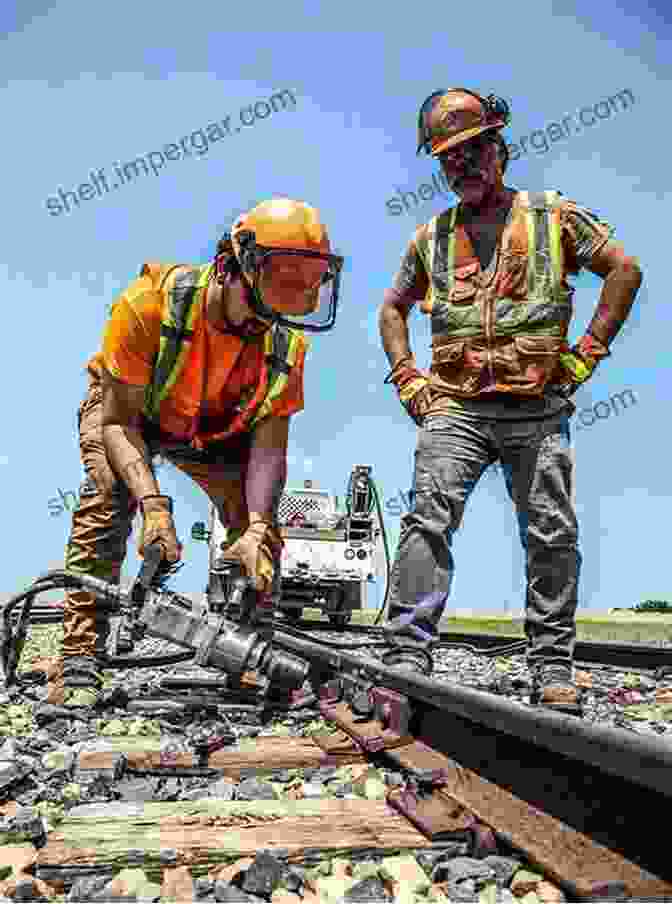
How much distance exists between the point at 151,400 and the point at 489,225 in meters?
1.81

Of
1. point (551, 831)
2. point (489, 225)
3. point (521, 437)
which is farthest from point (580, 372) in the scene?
point (551, 831)

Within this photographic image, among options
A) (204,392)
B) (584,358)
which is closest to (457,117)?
(584,358)

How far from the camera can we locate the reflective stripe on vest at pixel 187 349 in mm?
3795

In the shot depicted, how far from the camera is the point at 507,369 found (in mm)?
3883

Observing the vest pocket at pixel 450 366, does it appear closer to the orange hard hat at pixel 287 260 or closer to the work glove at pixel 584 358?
the work glove at pixel 584 358

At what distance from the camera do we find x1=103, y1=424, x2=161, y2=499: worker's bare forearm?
3805 millimetres

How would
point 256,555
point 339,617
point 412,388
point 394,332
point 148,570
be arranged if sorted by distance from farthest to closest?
point 339,617 → point 394,332 → point 412,388 → point 256,555 → point 148,570

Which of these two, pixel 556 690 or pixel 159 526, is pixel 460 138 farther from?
pixel 556 690

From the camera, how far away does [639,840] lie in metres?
1.65

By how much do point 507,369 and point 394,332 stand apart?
0.77m

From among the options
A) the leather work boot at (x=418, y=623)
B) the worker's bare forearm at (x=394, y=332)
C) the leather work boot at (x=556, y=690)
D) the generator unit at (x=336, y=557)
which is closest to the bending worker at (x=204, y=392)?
the worker's bare forearm at (x=394, y=332)

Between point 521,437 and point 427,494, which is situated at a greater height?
point 521,437

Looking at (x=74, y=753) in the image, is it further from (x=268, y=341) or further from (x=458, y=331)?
(x=458, y=331)

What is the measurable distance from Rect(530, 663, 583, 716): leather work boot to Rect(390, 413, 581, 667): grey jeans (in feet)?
0.19
